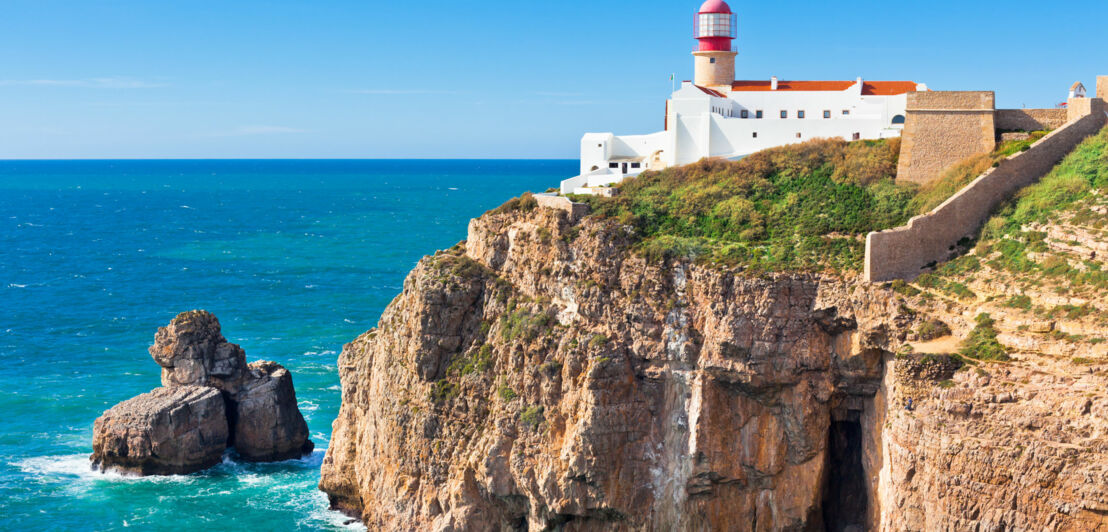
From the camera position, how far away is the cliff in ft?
95.2

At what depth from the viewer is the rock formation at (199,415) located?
46781mm

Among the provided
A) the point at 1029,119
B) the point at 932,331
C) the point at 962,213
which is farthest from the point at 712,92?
the point at 932,331

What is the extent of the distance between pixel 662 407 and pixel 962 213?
1213 cm

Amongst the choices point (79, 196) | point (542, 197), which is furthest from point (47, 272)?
point (79, 196)

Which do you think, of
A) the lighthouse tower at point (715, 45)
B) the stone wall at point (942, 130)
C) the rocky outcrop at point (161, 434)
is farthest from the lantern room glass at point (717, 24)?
the rocky outcrop at point (161, 434)

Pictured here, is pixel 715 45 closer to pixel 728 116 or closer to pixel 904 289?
pixel 728 116

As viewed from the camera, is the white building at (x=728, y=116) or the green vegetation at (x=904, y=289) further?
the white building at (x=728, y=116)

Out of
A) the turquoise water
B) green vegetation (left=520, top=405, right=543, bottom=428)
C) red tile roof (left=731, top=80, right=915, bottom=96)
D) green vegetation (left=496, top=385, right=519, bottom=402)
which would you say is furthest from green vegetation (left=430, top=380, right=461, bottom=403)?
red tile roof (left=731, top=80, right=915, bottom=96)

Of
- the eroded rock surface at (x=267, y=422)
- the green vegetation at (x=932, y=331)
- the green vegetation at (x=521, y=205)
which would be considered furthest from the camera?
the eroded rock surface at (x=267, y=422)

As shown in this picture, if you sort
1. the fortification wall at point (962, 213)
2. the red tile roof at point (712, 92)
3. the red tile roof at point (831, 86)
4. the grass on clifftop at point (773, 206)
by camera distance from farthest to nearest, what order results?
the red tile roof at point (712, 92), the red tile roof at point (831, 86), the grass on clifftop at point (773, 206), the fortification wall at point (962, 213)

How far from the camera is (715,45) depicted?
52.6m

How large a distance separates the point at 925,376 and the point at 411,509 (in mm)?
18660

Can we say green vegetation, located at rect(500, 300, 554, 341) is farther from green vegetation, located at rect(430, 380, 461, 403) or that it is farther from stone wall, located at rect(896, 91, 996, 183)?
stone wall, located at rect(896, 91, 996, 183)

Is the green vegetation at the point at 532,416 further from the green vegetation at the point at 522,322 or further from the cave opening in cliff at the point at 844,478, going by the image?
the cave opening in cliff at the point at 844,478
